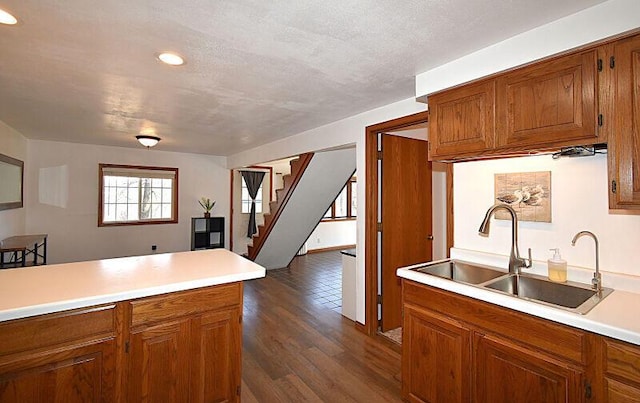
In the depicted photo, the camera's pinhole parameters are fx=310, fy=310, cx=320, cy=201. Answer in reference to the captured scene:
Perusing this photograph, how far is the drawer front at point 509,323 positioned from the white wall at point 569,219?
67 centimetres

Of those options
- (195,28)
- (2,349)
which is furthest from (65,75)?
(2,349)

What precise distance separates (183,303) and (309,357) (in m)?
1.42

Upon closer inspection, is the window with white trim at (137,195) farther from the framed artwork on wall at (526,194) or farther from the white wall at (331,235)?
the framed artwork on wall at (526,194)

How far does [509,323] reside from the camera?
1545mm

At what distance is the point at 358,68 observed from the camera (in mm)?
2176

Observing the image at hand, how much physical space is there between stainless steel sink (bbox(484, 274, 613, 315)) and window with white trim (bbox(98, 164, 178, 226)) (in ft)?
19.5

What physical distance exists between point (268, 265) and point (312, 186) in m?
2.15

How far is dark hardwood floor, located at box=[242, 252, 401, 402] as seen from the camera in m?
2.24

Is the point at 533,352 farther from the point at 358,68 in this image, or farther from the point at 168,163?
the point at 168,163

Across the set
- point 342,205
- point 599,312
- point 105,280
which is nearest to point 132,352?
point 105,280

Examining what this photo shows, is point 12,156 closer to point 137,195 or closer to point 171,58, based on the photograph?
point 137,195

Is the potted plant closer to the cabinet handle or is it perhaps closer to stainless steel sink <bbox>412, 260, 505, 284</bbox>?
stainless steel sink <bbox>412, 260, 505, 284</bbox>

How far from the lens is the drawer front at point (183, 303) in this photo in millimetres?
1650

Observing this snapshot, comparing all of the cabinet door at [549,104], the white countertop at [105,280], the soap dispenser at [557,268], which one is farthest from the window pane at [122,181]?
the soap dispenser at [557,268]
